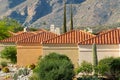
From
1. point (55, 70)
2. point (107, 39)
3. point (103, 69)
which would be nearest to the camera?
point (55, 70)

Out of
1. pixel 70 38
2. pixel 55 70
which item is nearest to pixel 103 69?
pixel 55 70

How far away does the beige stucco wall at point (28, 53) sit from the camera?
45.8 m

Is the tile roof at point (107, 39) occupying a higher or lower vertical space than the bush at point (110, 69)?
higher

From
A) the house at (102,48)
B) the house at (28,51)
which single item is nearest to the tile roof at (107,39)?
the house at (102,48)

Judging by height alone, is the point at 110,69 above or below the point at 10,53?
below

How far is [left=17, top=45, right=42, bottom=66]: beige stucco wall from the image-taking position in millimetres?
45750

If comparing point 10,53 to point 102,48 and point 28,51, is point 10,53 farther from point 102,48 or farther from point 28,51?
point 102,48

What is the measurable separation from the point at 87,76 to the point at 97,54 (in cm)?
559

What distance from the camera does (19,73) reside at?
38.7m

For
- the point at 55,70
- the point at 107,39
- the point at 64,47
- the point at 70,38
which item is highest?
the point at 70,38

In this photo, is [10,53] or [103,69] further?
[10,53]

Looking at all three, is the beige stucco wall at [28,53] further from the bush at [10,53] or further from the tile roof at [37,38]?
the bush at [10,53]

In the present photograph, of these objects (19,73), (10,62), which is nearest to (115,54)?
(19,73)

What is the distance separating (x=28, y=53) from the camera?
4578 cm
